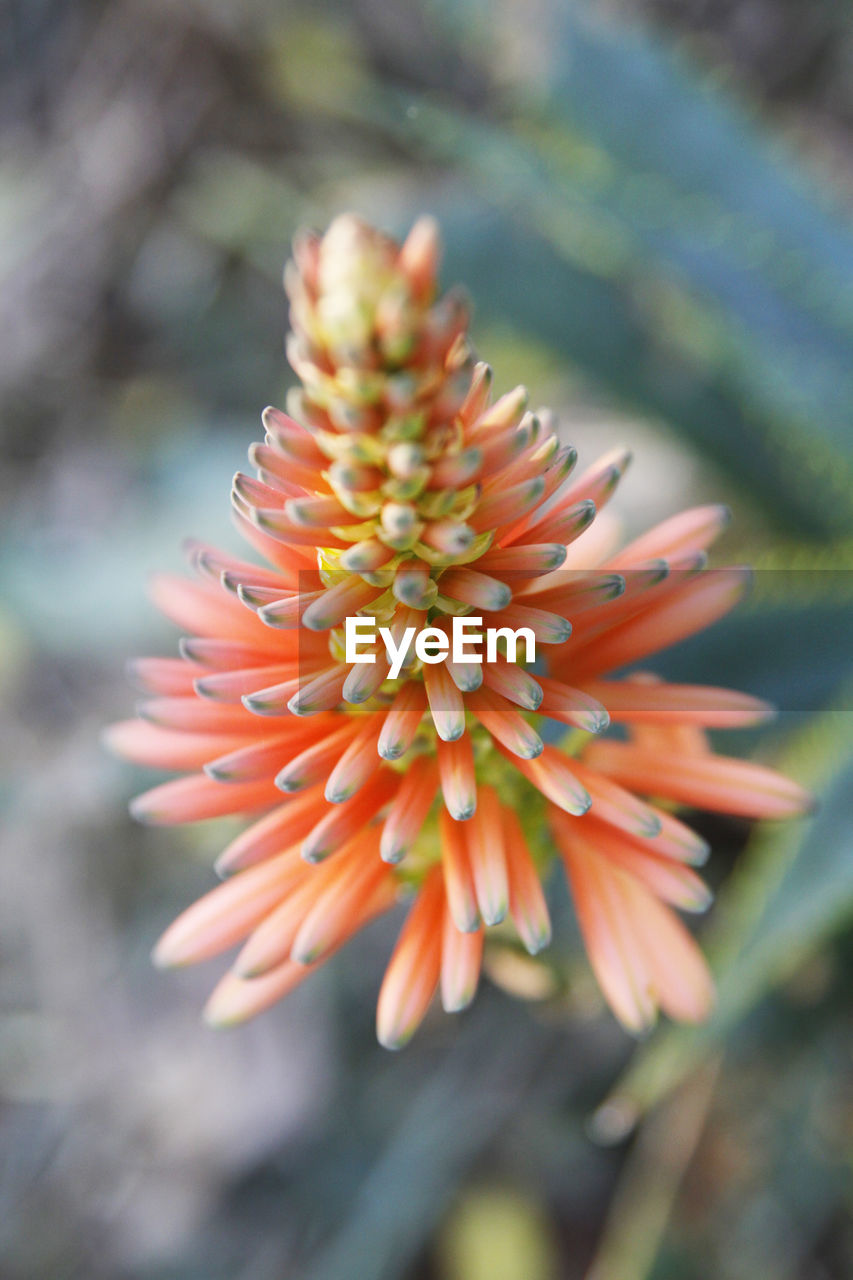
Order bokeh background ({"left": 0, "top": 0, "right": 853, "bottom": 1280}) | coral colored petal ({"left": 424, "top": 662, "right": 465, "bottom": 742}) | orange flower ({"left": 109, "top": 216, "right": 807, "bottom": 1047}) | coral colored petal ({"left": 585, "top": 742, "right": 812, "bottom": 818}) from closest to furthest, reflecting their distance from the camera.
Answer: orange flower ({"left": 109, "top": 216, "right": 807, "bottom": 1047}) → coral colored petal ({"left": 424, "top": 662, "right": 465, "bottom": 742}) → coral colored petal ({"left": 585, "top": 742, "right": 812, "bottom": 818}) → bokeh background ({"left": 0, "top": 0, "right": 853, "bottom": 1280})

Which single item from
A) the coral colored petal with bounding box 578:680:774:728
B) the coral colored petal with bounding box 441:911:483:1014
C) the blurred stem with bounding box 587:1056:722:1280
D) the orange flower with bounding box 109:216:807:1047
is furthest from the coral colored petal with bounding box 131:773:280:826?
the blurred stem with bounding box 587:1056:722:1280

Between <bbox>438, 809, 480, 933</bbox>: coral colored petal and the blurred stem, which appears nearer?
<bbox>438, 809, 480, 933</bbox>: coral colored petal

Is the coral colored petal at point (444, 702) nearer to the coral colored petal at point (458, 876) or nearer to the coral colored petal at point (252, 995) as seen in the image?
the coral colored petal at point (458, 876)

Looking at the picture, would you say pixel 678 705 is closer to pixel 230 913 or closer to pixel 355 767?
pixel 355 767

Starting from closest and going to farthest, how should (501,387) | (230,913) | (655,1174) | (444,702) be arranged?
(444,702), (230,913), (655,1174), (501,387)

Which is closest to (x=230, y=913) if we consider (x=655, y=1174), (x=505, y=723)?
(x=505, y=723)

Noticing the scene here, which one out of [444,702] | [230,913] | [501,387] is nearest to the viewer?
[444,702]

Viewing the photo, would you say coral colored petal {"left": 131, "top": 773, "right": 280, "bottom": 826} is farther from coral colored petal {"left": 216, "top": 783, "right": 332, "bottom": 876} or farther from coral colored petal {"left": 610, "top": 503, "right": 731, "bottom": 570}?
coral colored petal {"left": 610, "top": 503, "right": 731, "bottom": 570}

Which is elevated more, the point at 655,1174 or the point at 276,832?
the point at 276,832
